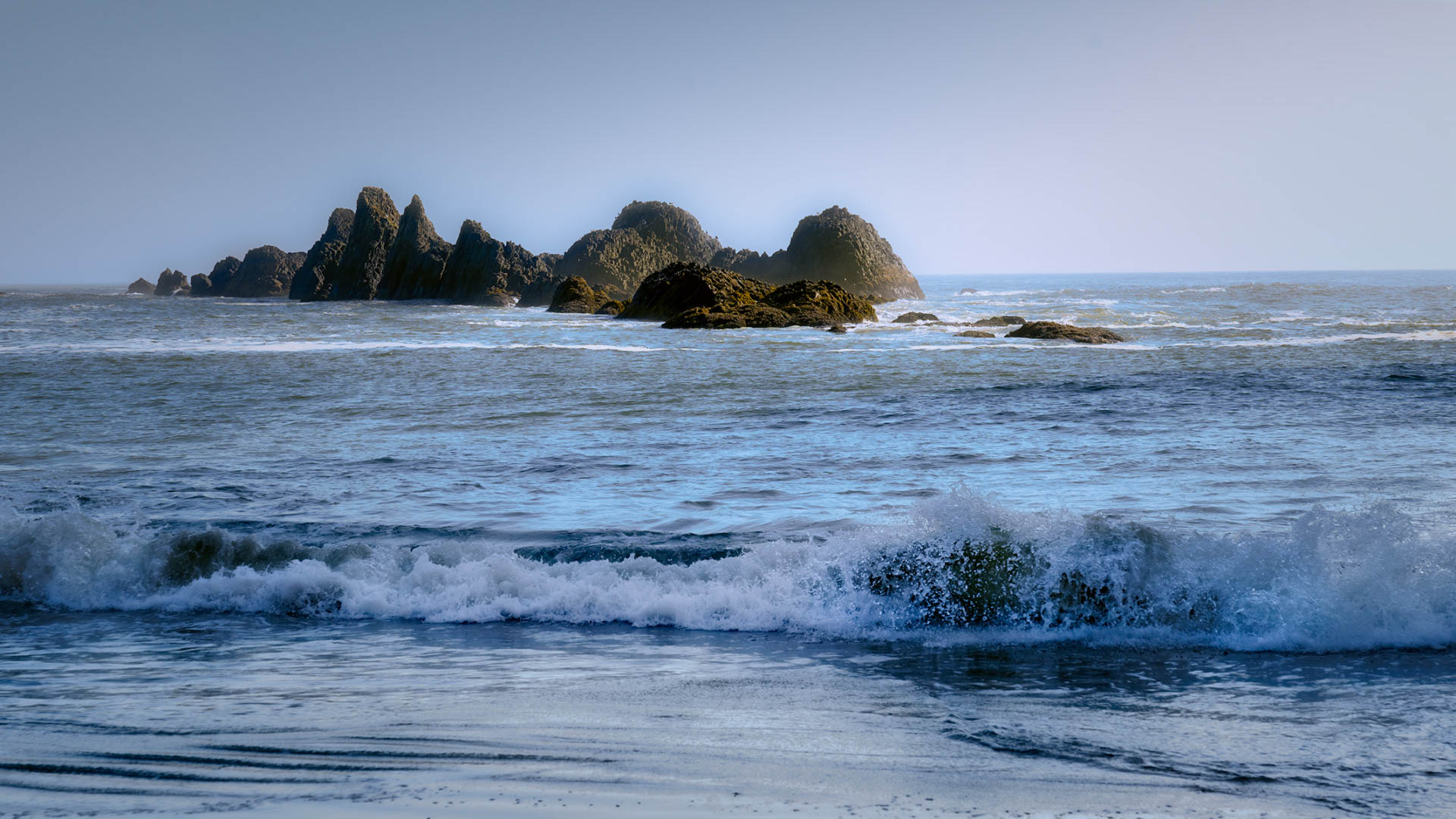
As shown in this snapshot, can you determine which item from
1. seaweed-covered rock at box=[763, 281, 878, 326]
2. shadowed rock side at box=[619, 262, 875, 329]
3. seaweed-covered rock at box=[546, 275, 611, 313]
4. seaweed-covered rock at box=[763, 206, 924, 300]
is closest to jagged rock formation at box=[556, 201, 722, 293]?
seaweed-covered rock at box=[763, 206, 924, 300]

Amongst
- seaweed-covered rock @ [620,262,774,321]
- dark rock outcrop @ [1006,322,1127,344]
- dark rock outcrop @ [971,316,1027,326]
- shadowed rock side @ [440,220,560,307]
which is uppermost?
shadowed rock side @ [440,220,560,307]

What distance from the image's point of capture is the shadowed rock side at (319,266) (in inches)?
4493

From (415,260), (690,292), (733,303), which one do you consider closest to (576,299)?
(690,292)

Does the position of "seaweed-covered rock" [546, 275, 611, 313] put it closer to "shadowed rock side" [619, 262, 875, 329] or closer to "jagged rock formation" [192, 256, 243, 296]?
"shadowed rock side" [619, 262, 875, 329]

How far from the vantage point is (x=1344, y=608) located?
216 inches

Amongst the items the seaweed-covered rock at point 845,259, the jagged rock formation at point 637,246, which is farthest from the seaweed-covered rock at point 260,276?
the seaweed-covered rock at point 845,259

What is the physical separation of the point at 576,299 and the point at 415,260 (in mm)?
46054

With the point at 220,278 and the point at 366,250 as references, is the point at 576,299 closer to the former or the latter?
the point at 366,250

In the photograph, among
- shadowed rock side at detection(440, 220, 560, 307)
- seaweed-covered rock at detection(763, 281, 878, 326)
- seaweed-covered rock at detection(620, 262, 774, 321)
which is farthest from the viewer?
shadowed rock side at detection(440, 220, 560, 307)

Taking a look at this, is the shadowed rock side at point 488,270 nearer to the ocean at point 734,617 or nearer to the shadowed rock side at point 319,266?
the shadowed rock side at point 319,266

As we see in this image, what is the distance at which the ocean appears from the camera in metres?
3.52

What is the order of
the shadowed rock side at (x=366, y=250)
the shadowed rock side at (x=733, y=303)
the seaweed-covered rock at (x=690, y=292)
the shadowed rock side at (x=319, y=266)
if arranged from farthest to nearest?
1. the shadowed rock side at (x=319, y=266)
2. the shadowed rock side at (x=366, y=250)
3. the seaweed-covered rock at (x=690, y=292)
4. the shadowed rock side at (x=733, y=303)

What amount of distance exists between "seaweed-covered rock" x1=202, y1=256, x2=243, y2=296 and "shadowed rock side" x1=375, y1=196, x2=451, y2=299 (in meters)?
51.1

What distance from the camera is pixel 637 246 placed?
349 feet
